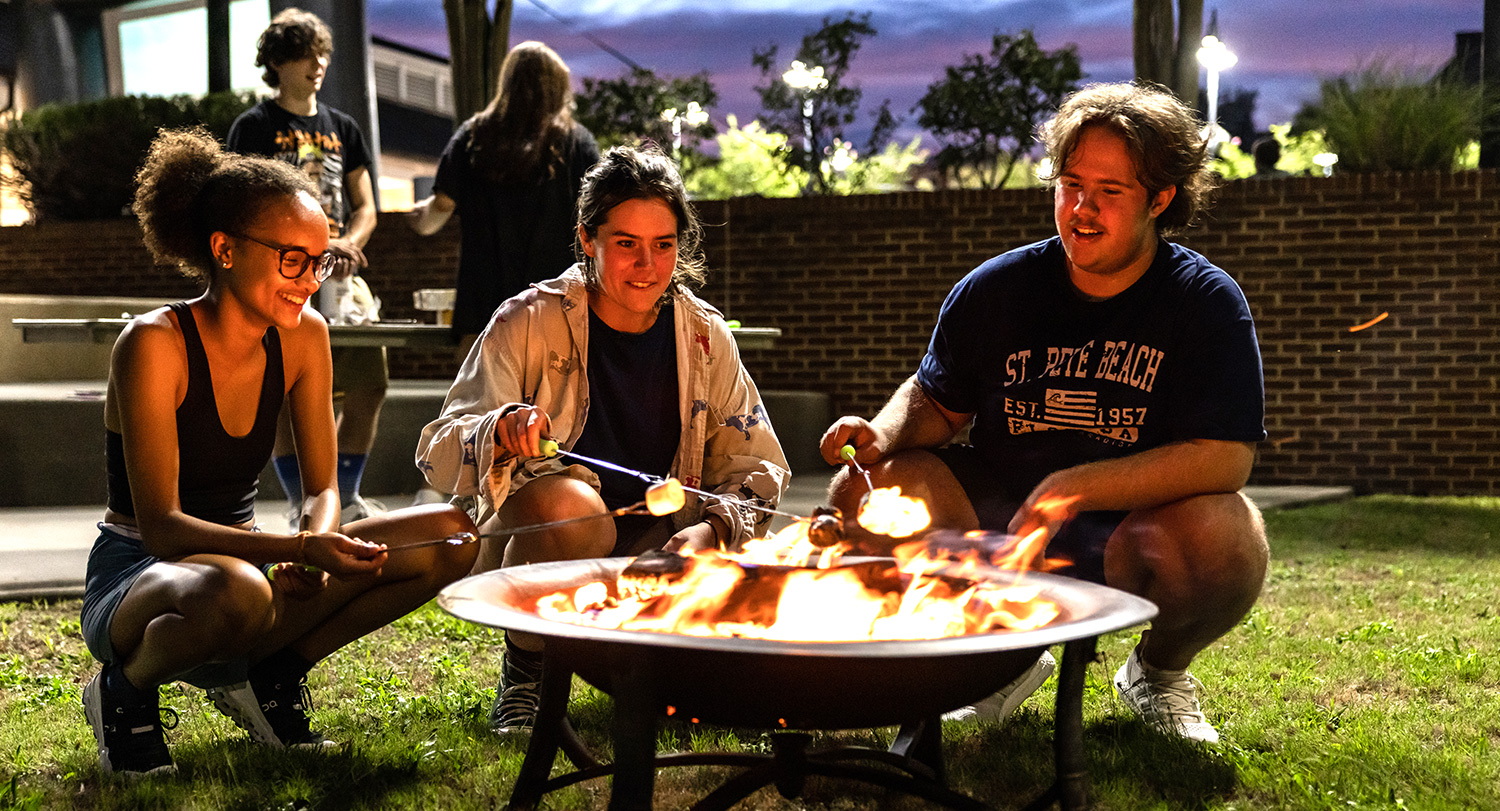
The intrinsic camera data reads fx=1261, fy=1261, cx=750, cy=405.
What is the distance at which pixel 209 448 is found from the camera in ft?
8.50

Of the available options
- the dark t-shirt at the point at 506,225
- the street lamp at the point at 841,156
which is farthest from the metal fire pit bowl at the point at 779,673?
the street lamp at the point at 841,156

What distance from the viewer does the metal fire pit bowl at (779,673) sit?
1628 millimetres

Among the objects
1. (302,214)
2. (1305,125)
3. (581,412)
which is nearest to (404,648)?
(581,412)

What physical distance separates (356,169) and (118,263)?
19.8ft

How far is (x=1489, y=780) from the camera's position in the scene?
96.7 inches

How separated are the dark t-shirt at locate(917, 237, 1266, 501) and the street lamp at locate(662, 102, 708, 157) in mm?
8897

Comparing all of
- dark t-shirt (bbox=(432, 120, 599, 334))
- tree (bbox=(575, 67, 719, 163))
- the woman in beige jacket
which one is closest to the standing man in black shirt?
dark t-shirt (bbox=(432, 120, 599, 334))

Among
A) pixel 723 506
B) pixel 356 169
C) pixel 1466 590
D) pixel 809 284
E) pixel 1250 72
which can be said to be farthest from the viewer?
pixel 1250 72

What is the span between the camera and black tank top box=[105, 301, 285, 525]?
255cm

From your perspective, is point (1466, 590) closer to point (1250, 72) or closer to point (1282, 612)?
point (1282, 612)

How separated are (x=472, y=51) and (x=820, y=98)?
3549mm

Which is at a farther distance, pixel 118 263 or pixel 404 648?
pixel 118 263

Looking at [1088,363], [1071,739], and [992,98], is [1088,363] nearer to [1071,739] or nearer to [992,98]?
[1071,739]

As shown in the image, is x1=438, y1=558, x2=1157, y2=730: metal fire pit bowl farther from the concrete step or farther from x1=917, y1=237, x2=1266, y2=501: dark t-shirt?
the concrete step
